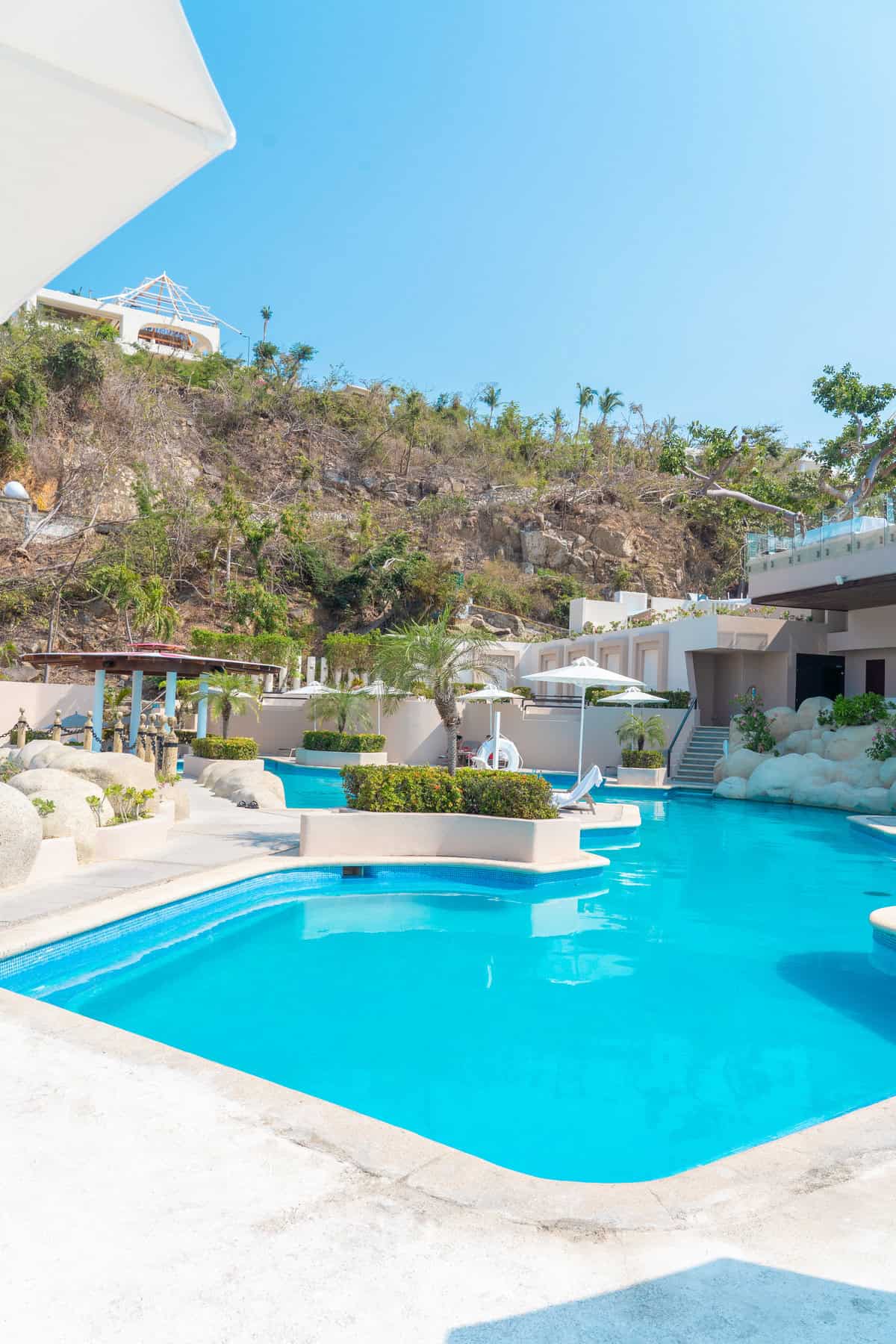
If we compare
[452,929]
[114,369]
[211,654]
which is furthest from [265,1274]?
[114,369]

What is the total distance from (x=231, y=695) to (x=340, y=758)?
3.46 m

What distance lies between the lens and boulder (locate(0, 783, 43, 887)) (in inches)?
290

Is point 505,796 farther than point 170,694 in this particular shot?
No

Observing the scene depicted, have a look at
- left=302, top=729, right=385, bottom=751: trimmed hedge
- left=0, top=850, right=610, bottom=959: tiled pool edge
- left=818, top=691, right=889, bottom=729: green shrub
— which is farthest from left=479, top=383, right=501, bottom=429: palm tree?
left=0, top=850, right=610, bottom=959: tiled pool edge

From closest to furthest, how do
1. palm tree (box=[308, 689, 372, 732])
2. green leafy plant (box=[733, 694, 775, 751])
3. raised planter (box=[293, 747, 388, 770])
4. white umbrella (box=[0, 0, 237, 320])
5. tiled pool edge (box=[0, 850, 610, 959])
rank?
white umbrella (box=[0, 0, 237, 320]), tiled pool edge (box=[0, 850, 610, 959]), green leafy plant (box=[733, 694, 775, 751]), raised planter (box=[293, 747, 388, 770]), palm tree (box=[308, 689, 372, 732])

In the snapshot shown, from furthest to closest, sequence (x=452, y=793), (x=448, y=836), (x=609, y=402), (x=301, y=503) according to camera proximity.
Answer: (x=609, y=402) < (x=301, y=503) < (x=452, y=793) < (x=448, y=836)

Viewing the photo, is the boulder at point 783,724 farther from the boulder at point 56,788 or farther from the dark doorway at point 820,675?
the boulder at point 56,788

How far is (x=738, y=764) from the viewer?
22250 mm

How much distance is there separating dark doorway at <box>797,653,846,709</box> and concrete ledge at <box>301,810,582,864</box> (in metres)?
18.6

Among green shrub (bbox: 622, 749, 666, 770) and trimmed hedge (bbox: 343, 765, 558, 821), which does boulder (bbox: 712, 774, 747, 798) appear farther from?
trimmed hedge (bbox: 343, 765, 558, 821)

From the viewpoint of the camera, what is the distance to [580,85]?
41.7 ft

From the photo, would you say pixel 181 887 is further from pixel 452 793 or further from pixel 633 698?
pixel 633 698

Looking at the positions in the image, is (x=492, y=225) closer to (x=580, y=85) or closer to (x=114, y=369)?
(x=580, y=85)

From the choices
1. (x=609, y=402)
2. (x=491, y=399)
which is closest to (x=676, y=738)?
(x=609, y=402)
